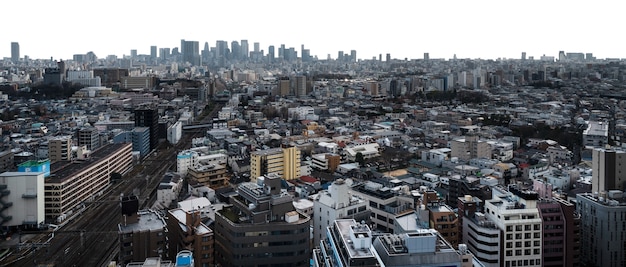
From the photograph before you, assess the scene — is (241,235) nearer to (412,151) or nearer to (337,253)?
(337,253)

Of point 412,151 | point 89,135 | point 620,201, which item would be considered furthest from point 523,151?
point 89,135

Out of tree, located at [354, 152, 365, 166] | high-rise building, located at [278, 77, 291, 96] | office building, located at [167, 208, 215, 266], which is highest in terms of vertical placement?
high-rise building, located at [278, 77, 291, 96]

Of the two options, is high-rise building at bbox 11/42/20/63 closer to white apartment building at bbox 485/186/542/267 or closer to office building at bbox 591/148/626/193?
office building at bbox 591/148/626/193

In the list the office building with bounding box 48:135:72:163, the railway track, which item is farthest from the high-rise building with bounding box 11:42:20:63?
the railway track

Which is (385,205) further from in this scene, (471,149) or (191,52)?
(191,52)

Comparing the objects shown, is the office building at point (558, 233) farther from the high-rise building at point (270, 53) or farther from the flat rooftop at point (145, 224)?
the high-rise building at point (270, 53)

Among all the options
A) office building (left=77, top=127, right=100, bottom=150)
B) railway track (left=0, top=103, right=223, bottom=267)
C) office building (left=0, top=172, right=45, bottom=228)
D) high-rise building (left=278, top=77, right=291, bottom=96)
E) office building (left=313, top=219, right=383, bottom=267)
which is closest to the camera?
office building (left=313, top=219, right=383, bottom=267)

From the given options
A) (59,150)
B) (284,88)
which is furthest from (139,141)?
(284,88)
